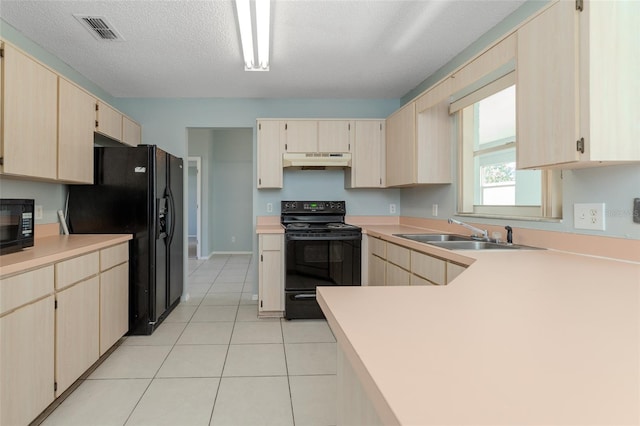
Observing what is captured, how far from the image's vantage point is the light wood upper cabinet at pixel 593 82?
4.51ft

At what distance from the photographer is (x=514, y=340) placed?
626 mm

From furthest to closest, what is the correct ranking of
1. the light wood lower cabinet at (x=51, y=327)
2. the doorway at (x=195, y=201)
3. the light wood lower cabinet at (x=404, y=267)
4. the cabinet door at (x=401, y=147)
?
the doorway at (x=195, y=201) → the cabinet door at (x=401, y=147) → the light wood lower cabinet at (x=404, y=267) → the light wood lower cabinet at (x=51, y=327)

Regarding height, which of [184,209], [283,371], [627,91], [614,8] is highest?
[614,8]

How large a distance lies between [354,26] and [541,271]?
2013mm

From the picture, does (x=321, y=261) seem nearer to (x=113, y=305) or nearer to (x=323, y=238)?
(x=323, y=238)

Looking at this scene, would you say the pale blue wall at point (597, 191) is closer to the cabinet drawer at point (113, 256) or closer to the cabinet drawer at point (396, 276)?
the cabinet drawer at point (396, 276)

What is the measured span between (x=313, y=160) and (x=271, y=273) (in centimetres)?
125

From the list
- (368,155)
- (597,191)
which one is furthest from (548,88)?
(368,155)

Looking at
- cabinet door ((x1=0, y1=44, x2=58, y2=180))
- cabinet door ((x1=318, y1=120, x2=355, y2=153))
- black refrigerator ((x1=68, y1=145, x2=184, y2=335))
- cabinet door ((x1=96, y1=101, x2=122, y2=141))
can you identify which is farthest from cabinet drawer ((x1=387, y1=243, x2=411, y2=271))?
cabinet door ((x1=96, y1=101, x2=122, y2=141))

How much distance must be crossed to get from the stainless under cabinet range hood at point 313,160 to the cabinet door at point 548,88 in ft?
6.71

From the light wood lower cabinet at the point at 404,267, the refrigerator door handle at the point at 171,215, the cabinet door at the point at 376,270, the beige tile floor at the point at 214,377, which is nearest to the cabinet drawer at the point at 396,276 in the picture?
the light wood lower cabinet at the point at 404,267

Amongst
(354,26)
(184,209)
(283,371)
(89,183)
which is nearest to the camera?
(283,371)

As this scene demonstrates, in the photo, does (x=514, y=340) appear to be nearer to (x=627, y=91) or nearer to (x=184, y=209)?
(x=627, y=91)

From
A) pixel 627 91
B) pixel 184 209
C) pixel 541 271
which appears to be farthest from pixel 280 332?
pixel 627 91
